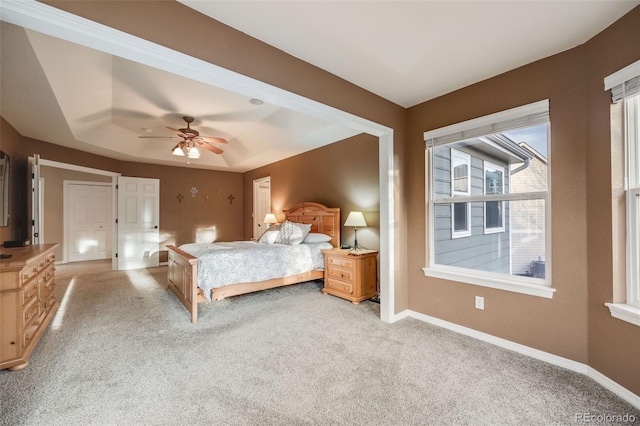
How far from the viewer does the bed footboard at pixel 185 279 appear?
3070 mm

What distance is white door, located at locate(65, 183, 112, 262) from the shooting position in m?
6.75

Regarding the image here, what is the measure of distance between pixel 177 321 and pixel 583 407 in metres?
3.56

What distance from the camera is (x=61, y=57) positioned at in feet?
8.11

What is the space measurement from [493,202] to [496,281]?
76 centimetres

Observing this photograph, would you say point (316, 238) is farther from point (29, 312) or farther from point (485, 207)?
A: point (29, 312)

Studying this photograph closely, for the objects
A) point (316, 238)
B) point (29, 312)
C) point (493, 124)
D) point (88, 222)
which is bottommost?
point (29, 312)

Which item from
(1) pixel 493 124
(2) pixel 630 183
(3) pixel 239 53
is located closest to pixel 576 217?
(2) pixel 630 183

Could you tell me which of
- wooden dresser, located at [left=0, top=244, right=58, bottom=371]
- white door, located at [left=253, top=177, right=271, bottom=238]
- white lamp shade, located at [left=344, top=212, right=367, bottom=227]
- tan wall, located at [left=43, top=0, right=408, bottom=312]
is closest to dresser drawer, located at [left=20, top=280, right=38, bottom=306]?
wooden dresser, located at [left=0, top=244, right=58, bottom=371]

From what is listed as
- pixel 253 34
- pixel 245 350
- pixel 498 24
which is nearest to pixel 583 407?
pixel 245 350

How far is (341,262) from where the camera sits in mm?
3895

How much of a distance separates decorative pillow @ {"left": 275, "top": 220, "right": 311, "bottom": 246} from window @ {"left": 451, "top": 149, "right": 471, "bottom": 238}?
2322 millimetres

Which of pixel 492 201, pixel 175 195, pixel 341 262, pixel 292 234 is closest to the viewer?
pixel 492 201

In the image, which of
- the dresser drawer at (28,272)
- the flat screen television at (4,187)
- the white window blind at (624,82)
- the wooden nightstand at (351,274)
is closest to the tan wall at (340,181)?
the wooden nightstand at (351,274)

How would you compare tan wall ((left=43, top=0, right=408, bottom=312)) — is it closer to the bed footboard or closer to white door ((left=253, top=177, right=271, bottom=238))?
the bed footboard
